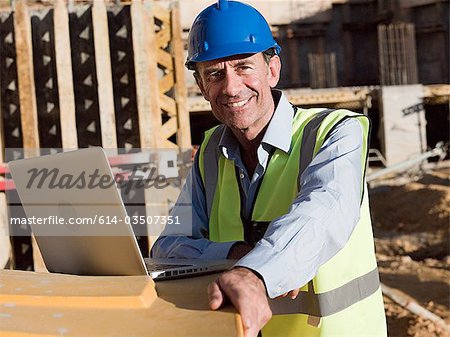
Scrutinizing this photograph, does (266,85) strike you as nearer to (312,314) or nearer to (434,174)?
(312,314)

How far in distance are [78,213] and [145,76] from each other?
4.98 metres

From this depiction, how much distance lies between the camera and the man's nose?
8.06ft

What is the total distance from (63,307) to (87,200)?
0.33 meters

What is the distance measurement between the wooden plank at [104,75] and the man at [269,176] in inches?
167

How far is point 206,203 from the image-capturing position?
9.41 feet

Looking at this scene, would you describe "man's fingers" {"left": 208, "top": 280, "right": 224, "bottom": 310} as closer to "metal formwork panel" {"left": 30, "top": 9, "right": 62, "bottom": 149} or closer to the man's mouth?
the man's mouth

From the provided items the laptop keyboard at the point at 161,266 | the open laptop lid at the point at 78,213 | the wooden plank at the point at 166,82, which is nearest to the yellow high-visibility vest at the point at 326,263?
the laptop keyboard at the point at 161,266

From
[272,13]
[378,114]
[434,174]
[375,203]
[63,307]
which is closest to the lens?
[63,307]

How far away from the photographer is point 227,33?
8.09 ft

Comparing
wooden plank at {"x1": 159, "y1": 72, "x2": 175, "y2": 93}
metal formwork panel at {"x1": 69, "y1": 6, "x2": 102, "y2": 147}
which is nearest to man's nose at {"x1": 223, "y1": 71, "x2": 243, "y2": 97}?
wooden plank at {"x1": 159, "y1": 72, "x2": 175, "y2": 93}

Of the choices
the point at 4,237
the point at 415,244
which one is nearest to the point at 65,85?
the point at 4,237

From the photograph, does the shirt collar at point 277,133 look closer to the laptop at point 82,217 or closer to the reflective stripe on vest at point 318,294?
the reflective stripe on vest at point 318,294

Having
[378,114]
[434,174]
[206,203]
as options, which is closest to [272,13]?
[378,114]

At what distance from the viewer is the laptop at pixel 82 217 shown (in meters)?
1.94
